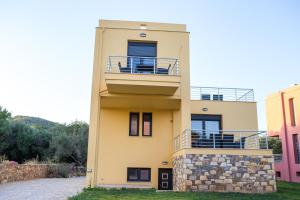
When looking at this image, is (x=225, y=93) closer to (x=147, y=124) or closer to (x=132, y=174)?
(x=147, y=124)

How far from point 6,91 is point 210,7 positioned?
19.8 metres

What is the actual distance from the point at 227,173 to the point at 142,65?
20.9ft

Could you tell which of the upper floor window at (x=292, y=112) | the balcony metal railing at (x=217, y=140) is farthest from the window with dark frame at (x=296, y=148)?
the balcony metal railing at (x=217, y=140)

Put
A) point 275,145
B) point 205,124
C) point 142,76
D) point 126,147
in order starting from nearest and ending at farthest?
1. point 142,76
2. point 126,147
3. point 205,124
4. point 275,145

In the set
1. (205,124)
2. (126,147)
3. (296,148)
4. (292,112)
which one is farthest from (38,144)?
(292,112)

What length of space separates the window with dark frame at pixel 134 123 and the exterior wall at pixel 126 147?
0.55 ft

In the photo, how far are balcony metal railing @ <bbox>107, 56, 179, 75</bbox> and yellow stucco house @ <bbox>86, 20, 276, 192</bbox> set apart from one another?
3cm

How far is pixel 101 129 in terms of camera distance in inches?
579

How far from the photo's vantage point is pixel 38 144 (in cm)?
2817

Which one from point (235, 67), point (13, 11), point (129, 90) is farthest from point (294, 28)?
point (13, 11)

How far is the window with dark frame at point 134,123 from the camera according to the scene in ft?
48.9

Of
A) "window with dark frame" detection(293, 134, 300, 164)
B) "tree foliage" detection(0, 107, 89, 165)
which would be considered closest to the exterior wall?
"window with dark frame" detection(293, 134, 300, 164)

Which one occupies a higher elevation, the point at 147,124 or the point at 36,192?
the point at 147,124

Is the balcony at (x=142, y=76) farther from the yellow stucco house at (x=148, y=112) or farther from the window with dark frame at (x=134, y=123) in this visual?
the window with dark frame at (x=134, y=123)
